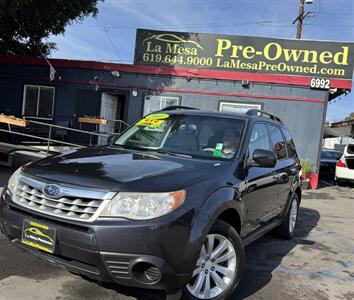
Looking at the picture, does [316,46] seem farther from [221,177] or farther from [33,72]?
[221,177]

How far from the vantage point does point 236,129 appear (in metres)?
4.49

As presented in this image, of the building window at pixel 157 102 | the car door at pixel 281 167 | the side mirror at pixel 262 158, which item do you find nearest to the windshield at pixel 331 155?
the building window at pixel 157 102

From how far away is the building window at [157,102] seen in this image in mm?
14562

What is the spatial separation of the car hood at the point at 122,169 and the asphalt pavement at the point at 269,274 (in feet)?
3.39

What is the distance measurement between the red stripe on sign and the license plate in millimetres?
11654

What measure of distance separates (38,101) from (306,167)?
32.7 feet

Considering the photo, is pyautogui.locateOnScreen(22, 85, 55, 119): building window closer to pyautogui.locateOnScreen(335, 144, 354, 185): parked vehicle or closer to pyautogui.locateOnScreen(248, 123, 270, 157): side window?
pyautogui.locateOnScreen(335, 144, 354, 185): parked vehicle

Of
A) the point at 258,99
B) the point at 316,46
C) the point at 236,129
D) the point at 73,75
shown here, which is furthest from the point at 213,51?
the point at 236,129

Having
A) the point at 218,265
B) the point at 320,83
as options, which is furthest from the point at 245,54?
the point at 218,265

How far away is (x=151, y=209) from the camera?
9.84ft

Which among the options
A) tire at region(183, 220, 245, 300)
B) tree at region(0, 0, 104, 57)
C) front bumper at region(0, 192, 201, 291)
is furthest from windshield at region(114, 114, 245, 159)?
tree at region(0, 0, 104, 57)

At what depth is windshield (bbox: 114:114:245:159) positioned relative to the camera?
4290mm

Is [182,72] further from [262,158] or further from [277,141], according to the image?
[262,158]

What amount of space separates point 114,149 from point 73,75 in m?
11.5
